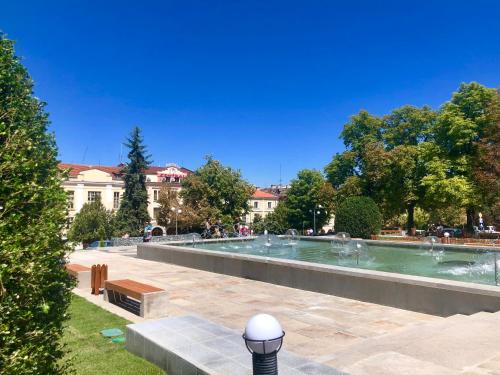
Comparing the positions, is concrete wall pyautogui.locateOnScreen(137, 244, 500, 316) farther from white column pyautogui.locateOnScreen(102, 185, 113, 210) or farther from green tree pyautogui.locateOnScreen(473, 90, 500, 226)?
white column pyautogui.locateOnScreen(102, 185, 113, 210)

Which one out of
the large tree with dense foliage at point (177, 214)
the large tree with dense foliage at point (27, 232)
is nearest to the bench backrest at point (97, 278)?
the large tree with dense foliage at point (27, 232)

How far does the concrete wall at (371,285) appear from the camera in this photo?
9359 mm

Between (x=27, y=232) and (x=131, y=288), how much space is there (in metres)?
7.24

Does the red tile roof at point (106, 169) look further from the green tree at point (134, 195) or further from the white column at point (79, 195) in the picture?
the green tree at point (134, 195)

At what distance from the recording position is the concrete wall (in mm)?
9359

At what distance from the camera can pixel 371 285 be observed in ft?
36.7

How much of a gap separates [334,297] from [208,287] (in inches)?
170

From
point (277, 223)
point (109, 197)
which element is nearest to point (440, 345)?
point (277, 223)

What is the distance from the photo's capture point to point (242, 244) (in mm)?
27906

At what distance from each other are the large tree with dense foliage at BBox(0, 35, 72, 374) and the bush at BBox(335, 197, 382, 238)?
29064 millimetres

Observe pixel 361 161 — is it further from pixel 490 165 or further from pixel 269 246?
pixel 269 246

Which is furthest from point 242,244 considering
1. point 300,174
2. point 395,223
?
point 395,223

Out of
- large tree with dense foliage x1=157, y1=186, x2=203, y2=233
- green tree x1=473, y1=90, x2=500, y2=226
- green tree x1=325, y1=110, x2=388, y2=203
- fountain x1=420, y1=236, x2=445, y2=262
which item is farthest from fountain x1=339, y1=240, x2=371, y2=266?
large tree with dense foliage x1=157, y1=186, x2=203, y2=233

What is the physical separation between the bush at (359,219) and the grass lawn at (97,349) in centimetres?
2405
